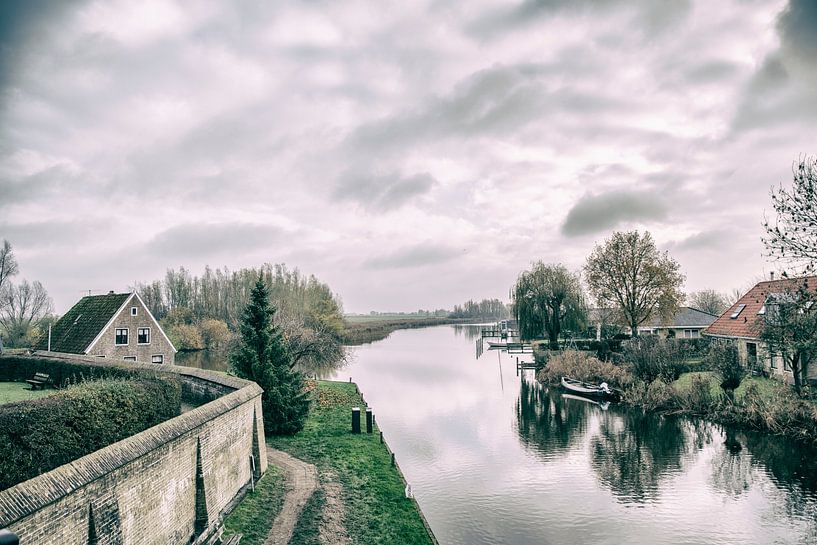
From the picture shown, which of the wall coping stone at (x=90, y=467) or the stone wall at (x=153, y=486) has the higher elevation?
the wall coping stone at (x=90, y=467)

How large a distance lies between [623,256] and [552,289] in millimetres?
7140

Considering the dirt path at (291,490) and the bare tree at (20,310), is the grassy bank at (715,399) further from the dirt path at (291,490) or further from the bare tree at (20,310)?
the bare tree at (20,310)

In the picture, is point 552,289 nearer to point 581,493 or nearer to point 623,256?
point 623,256

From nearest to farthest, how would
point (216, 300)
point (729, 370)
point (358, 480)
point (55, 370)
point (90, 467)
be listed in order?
point (90, 467), point (358, 480), point (55, 370), point (729, 370), point (216, 300)

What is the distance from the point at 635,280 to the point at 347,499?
38.9 meters

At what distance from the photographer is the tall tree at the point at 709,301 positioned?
7962cm

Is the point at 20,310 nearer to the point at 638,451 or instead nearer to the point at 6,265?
the point at 6,265

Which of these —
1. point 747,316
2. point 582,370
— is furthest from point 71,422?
point 747,316

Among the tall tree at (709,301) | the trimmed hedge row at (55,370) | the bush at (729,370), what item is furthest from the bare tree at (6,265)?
the tall tree at (709,301)

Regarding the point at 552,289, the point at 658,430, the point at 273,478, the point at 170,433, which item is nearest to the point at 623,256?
the point at 552,289

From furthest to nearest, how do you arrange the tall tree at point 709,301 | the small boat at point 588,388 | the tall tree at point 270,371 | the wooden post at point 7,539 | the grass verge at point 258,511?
the tall tree at point 709,301
the small boat at point 588,388
the tall tree at point 270,371
the grass verge at point 258,511
the wooden post at point 7,539

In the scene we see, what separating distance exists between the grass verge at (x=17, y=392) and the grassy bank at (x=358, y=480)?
8.06 m

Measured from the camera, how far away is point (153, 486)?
8.49 m

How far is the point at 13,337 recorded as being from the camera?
46281 mm
